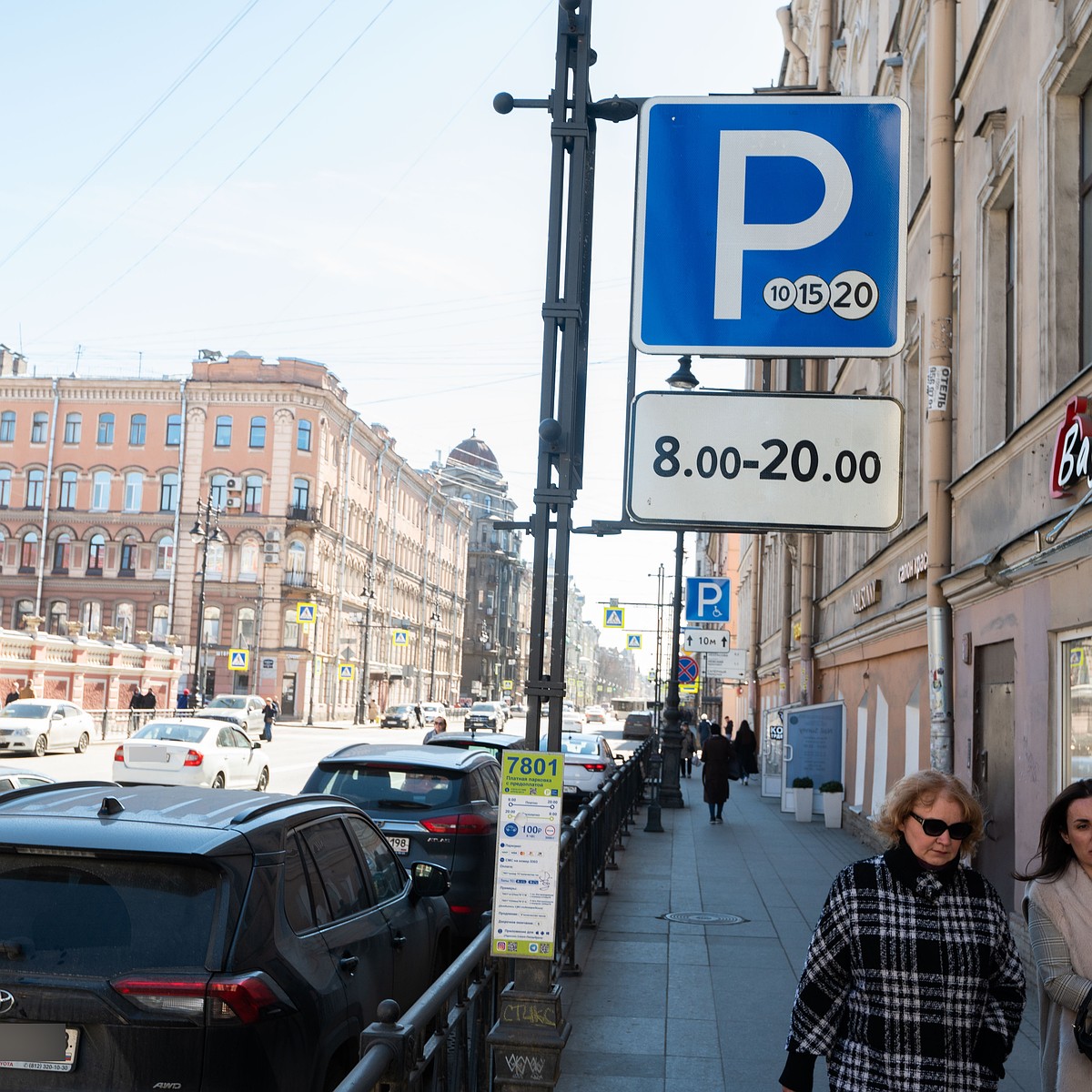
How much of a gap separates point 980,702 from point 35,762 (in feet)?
83.1

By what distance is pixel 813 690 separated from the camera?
89.9 feet

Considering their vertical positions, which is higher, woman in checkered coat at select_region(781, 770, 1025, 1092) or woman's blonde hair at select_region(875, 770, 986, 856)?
woman's blonde hair at select_region(875, 770, 986, 856)

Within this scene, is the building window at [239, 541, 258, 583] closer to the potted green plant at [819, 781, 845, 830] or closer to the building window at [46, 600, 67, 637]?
the building window at [46, 600, 67, 637]

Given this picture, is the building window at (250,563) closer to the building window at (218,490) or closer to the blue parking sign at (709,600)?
the building window at (218,490)

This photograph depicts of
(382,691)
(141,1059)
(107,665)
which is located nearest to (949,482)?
(141,1059)

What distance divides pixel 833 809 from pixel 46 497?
64.8 meters

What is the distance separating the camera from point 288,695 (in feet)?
240

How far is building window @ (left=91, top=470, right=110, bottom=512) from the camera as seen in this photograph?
253 ft

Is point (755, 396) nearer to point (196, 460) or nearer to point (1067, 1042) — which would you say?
point (1067, 1042)

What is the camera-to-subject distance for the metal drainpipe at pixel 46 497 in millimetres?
76625

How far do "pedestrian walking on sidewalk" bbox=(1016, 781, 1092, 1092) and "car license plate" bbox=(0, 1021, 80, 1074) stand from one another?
116 inches

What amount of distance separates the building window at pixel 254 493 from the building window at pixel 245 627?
5.72 metres

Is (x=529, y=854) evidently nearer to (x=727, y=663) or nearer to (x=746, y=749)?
(x=727, y=663)

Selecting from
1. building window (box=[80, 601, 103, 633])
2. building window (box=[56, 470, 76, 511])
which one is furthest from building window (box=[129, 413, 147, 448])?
building window (box=[80, 601, 103, 633])
